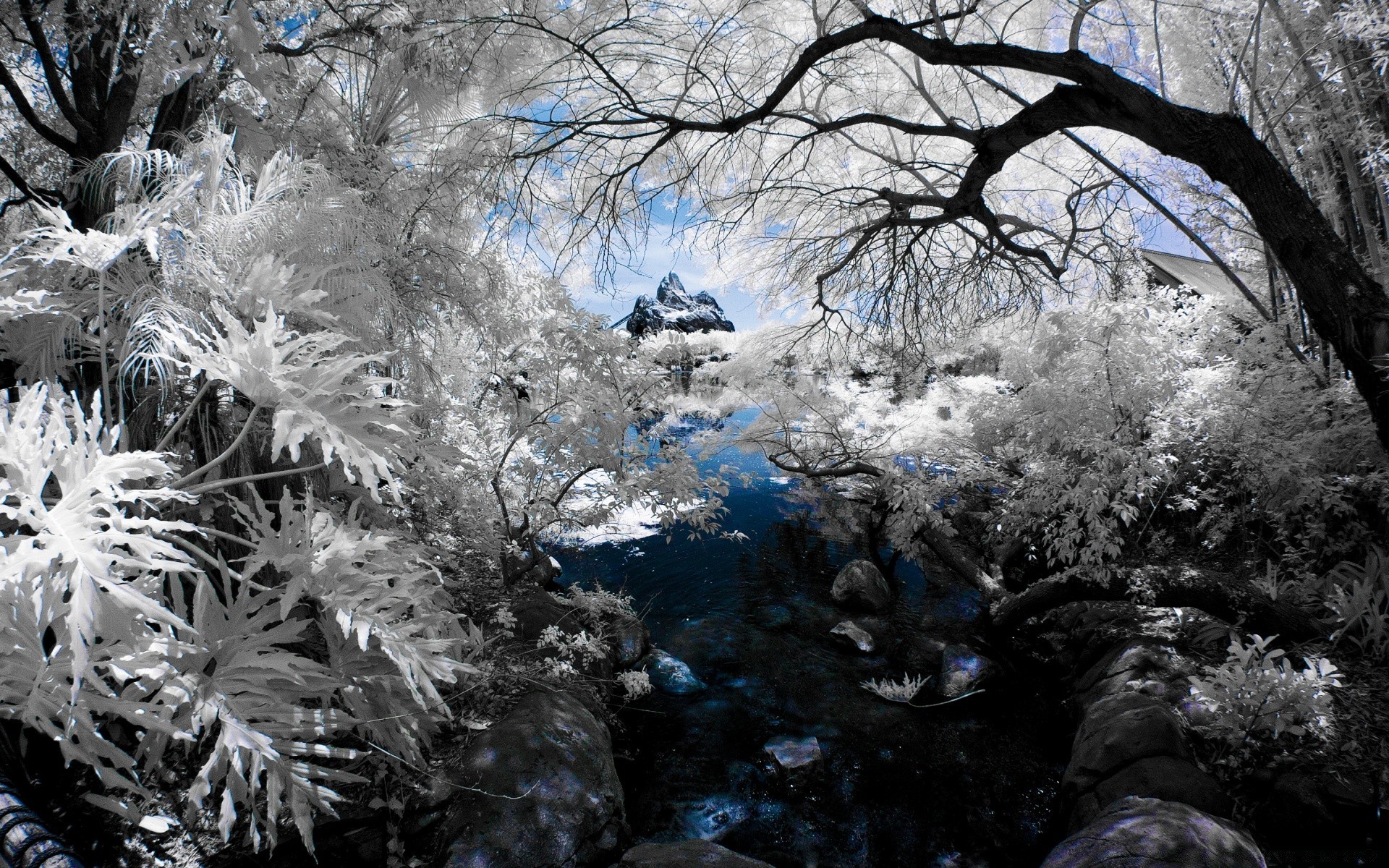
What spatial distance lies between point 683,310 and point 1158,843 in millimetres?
21707

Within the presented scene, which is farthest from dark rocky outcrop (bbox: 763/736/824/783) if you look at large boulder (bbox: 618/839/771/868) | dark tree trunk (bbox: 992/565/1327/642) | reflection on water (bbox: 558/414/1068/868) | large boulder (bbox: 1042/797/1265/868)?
dark tree trunk (bbox: 992/565/1327/642)

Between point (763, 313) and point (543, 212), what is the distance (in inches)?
119

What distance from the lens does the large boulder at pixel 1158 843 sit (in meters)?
2.14

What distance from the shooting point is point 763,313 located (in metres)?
7.36

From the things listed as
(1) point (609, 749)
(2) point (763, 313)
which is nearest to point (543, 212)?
(2) point (763, 313)

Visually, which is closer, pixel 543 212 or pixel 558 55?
pixel 558 55

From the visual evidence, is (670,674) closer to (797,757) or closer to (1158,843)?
(797,757)

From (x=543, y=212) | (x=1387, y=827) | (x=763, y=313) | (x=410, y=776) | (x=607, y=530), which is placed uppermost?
(x=543, y=212)

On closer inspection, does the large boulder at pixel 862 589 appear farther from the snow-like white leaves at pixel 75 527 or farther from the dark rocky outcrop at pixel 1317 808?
the snow-like white leaves at pixel 75 527

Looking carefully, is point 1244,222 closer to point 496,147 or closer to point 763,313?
point 763,313

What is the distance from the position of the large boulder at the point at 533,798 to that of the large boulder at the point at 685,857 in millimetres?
252

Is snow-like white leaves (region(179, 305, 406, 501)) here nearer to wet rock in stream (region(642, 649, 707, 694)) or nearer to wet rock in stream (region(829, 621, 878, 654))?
wet rock in stream (region(642, 649, 707, 694))

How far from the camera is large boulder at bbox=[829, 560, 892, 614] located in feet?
20.0

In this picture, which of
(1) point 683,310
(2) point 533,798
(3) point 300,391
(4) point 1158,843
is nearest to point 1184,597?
(4) point 1158,843
